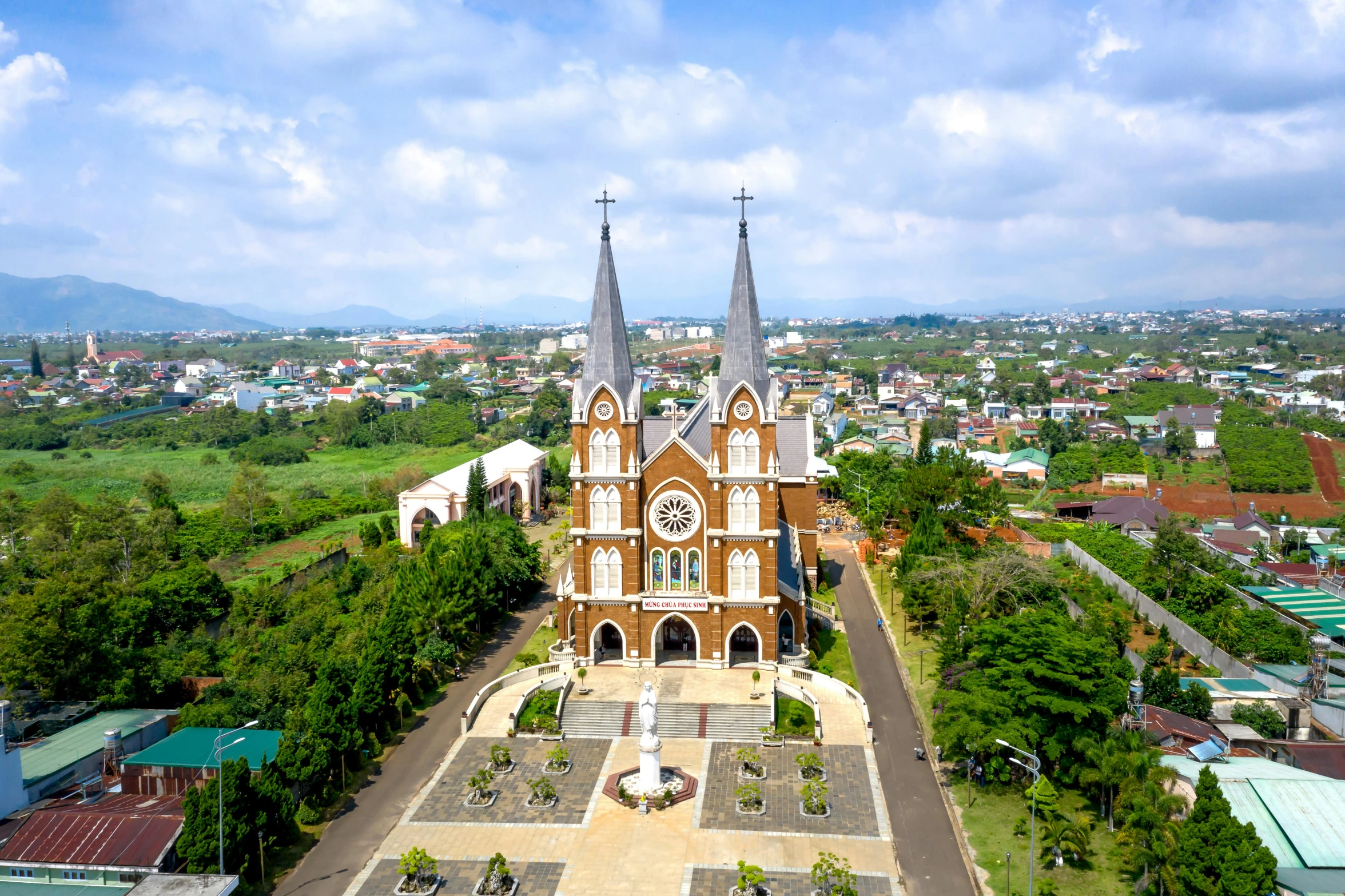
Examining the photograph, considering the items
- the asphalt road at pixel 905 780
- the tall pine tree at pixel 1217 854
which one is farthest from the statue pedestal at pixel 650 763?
the tall pine tree at pixel 1217 854

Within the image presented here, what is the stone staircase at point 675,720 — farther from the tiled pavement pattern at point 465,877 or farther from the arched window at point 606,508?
the tiled pavement pattern at point 465,877

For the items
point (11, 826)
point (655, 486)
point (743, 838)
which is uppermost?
point (655, 486)

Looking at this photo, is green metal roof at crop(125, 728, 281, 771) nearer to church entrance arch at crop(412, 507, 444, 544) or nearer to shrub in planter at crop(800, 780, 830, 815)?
shrub in planter at crop(800, 780, 830, 815)

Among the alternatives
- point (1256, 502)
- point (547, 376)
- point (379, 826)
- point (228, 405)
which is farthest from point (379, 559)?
point (547, 376)

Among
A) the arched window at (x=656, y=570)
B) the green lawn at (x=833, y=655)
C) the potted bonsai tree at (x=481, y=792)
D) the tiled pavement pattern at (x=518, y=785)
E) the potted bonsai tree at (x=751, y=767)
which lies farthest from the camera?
→ the green lawn at (x=833, y=655)

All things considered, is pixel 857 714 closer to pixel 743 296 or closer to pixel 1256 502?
pixel 743 296

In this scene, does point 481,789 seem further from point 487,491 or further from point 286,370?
point 286,370
